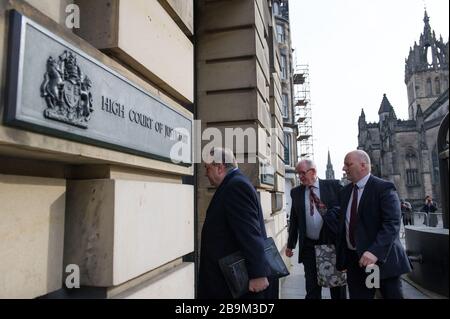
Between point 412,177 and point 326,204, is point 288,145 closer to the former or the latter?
point 326,204

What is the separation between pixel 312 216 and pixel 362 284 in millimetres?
1139

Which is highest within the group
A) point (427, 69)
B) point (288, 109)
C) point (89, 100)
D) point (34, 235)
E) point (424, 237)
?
point (427, 69)

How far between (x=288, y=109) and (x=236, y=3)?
27827 mm

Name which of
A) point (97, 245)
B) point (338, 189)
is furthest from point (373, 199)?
point (97, 245)

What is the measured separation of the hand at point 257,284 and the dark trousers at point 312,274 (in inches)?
78.9

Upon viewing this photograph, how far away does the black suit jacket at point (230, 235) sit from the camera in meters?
2.67

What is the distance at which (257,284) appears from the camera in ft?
8.84

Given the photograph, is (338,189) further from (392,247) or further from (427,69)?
(427,69)

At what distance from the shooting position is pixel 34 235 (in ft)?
6.18
